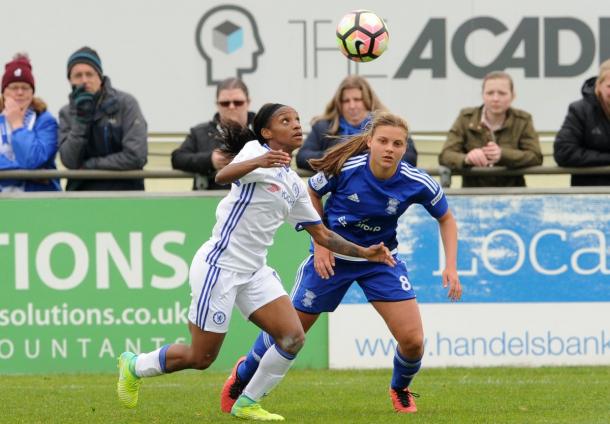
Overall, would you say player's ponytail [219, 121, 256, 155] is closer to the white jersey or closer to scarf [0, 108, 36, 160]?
the white jersey

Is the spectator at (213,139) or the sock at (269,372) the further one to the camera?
the spectator at (213,139)

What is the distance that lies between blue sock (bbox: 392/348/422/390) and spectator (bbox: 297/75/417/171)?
8.67ft

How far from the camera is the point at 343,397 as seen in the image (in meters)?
9.92

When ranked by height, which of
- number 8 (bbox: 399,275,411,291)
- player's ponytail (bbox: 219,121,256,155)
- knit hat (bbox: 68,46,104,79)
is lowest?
number 8 (bbox: 399,275,411,291)

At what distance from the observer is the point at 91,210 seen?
1174cm

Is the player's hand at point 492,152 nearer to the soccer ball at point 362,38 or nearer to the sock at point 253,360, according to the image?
the soccer ball at point 362,38

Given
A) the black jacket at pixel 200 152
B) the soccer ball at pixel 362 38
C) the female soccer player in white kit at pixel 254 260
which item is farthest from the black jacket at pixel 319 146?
Result: the female soccer player in white kit at pixel 254 260

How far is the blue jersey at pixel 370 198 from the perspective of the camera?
Answer: 9086 mm

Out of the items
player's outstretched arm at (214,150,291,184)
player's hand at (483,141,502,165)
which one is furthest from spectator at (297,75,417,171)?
player's outstretched arm at (214,150,291,184)

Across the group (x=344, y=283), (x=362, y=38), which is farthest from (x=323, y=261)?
(x=362, y=38)

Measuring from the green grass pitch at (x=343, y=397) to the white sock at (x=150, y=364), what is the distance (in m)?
0.29

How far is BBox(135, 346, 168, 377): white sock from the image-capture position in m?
8.60

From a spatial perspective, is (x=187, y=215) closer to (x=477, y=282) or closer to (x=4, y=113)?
(x=4, y=113)

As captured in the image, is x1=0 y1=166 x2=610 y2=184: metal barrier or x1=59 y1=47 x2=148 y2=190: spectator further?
x1=0 y1=166 x2=610 y2=184: metal barrier
